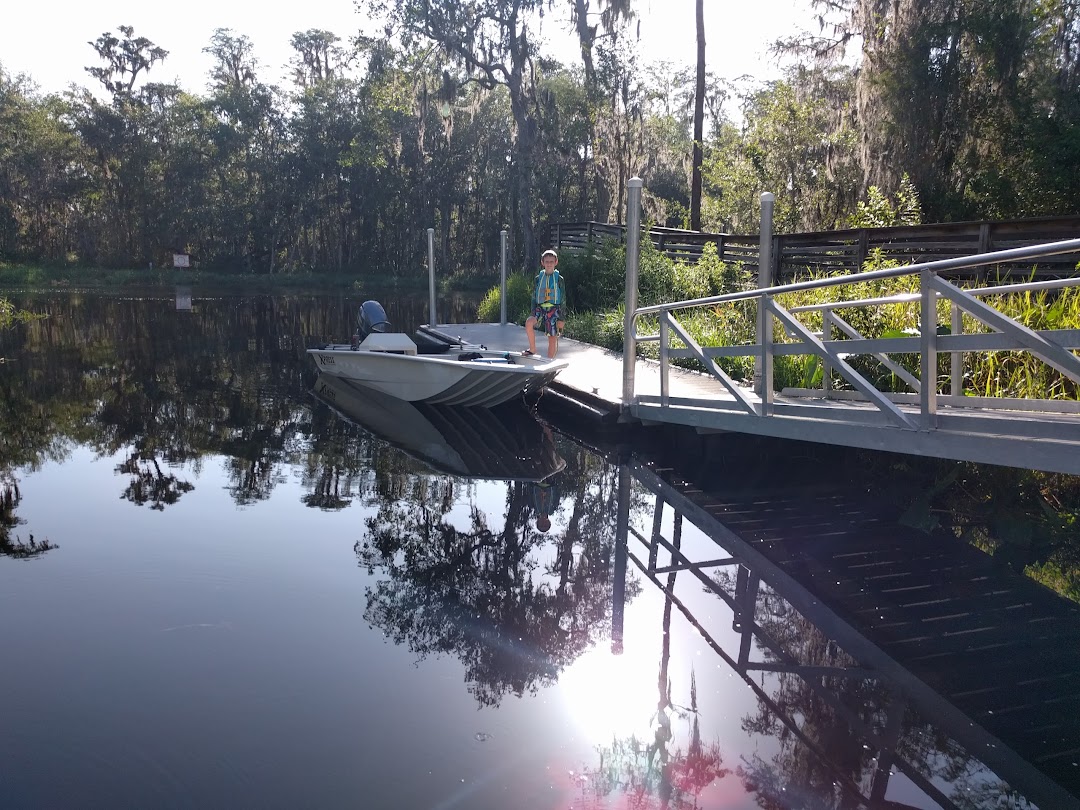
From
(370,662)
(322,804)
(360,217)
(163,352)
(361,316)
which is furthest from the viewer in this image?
(360,217)

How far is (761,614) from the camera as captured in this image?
521cm

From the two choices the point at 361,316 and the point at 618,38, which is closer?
the point at 361,316

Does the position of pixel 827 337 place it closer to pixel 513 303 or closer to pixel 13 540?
pixel 13 540

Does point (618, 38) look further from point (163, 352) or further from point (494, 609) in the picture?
point (494, 609)

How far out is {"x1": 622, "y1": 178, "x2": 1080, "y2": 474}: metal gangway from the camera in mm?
4656

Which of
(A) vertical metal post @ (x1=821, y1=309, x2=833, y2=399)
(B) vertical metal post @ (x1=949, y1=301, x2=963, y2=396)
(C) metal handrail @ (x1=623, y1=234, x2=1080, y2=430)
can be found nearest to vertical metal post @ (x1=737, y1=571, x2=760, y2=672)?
(C) metal handrail @ (x1=623, y1=234, x2=1080, y2=430)

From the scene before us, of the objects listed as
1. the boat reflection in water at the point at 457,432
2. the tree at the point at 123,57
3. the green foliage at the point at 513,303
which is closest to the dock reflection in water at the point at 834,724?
the boat reflection in water at the point at 457,432

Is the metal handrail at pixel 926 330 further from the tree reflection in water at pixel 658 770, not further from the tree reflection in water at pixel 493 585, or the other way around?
the tree reflection in water at pixel 658 770

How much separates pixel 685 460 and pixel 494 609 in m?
4.64

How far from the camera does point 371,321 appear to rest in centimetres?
1381

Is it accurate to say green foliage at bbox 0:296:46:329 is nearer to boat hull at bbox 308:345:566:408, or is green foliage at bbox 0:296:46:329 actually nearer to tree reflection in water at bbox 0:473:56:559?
boat hull at bbox 308:345:566:408

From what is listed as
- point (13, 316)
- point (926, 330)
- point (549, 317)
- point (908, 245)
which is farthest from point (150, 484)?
point (13, 316)

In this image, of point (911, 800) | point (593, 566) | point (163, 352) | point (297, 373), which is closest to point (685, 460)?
point (593, 566)

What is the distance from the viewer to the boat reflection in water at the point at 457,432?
9.48 metres
